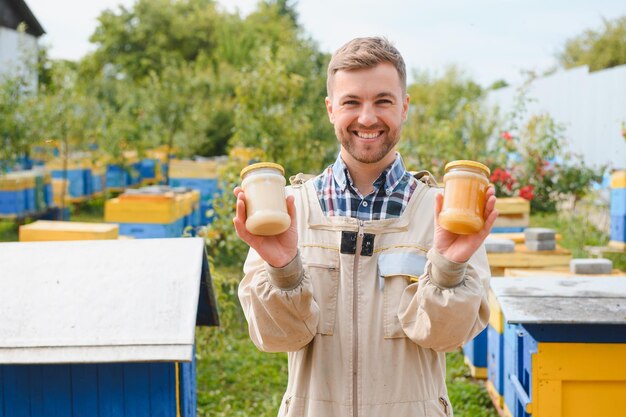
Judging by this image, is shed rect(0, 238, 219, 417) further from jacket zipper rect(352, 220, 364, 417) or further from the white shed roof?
jacket zipper rect(352, 220, 364, 417)

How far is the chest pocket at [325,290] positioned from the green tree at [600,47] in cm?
2883

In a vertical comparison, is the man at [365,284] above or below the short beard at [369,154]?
below

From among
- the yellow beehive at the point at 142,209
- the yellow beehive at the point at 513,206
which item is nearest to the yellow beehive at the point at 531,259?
the yellow beehive at the point at 513,206

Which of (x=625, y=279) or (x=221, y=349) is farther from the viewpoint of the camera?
(x=221, y=349)

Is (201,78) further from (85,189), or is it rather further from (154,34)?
(154,34)

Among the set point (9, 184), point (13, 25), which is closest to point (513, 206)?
point (9, 184)

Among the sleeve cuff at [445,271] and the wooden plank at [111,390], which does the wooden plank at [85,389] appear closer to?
the wooden plank at [111,390]

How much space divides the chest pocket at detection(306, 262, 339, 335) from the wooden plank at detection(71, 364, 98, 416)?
120 centimetres

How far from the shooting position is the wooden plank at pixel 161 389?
2643mm

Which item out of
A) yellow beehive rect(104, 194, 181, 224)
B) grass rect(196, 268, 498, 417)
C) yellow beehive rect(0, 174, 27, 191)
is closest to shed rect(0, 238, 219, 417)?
grass rect(196, 268, 498, 417)

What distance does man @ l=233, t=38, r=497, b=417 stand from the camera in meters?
1.71

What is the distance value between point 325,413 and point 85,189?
12.9m

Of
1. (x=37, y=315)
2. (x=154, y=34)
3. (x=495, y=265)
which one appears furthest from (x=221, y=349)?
(x=154, y=34)

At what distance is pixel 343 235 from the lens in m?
1.81
